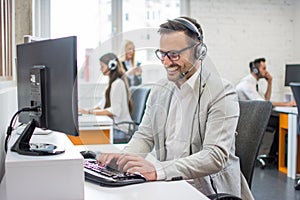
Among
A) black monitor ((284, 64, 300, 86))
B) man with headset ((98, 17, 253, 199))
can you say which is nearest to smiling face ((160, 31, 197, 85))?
man with headset ((98, 17, 253, 199))

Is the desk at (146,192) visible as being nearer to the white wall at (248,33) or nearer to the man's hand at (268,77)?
the white wall at (248,33)

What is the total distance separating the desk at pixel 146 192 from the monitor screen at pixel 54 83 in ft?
0.69

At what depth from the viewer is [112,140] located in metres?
1.99

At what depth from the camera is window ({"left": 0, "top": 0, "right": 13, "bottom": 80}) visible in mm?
1856

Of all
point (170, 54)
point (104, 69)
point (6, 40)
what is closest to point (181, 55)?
point (170, 54)

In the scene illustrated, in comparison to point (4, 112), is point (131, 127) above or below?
below

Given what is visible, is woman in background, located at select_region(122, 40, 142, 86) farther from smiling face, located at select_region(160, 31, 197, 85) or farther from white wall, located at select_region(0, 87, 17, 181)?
white wall, located at select_region(0, 87, 17, 181)

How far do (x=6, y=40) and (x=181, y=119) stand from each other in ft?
3.34

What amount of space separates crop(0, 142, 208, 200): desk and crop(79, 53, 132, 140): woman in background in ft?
1.85

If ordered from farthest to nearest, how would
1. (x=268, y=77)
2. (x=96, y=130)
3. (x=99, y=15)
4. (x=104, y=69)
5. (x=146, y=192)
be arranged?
(x=268, y=77), (x=99, y=15), (x=104, y=69), (x=96, y=130), (x=146, y=192)

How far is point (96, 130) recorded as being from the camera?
1830mm

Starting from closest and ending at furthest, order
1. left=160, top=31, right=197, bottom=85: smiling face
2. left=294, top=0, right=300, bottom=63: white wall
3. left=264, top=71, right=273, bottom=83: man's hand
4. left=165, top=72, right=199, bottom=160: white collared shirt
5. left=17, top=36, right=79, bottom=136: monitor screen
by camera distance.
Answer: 1. left=17, top=36, right=79, bottom=136: monitor screen
2. left=160, top=31, right=197, bottom=85: smiling face
3. left=165, top=72, right=199, bottom=160: white collared shirt
4. left=264, top=71, right=273, bottom=83: man's hand
5. left=294, top=0, right=300, bottom=63: white wall

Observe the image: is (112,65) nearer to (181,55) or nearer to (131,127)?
(131,127)

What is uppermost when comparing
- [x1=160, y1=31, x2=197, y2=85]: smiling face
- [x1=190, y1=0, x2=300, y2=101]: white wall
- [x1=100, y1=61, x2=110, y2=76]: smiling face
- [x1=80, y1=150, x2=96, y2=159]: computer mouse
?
[x1=190, y1=0, x2=300, y2=101]: white wall
